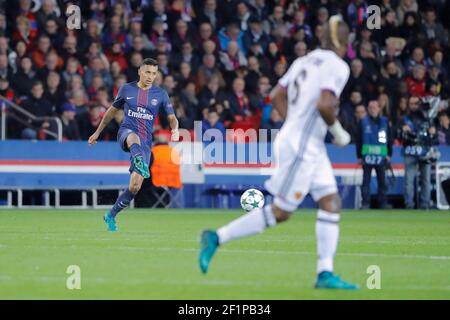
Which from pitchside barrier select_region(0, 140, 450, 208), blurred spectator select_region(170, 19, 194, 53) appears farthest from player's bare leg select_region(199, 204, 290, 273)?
blurred spectator select_region(170, 19, 194, 53)

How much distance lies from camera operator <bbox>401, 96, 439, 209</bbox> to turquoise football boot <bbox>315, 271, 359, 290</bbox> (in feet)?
51.0

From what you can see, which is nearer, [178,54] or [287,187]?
[287,187]

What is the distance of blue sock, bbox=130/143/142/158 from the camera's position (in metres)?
16.6

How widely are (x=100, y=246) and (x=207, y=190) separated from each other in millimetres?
10673

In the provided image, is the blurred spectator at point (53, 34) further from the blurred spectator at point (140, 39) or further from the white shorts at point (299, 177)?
the white shorts at point (299, 177)

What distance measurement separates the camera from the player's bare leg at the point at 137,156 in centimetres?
1650

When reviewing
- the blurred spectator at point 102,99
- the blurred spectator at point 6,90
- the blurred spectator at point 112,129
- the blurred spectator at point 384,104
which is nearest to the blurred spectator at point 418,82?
the blurred spectator at point 384,104

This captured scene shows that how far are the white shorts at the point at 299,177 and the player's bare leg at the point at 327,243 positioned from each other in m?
0.10

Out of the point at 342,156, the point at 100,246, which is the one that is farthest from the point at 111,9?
the point at 100,246

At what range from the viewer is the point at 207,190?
2430 cm

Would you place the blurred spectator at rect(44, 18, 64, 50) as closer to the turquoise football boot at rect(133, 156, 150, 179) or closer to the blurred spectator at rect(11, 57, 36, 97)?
the blurred spectator at rect(11, 57, 36, 97)

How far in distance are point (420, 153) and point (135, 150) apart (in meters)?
9.69

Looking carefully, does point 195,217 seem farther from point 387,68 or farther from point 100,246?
point 387,68

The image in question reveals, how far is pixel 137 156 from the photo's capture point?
16.5 m
